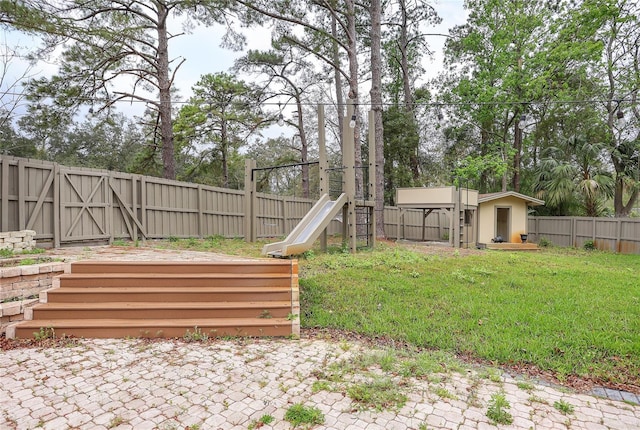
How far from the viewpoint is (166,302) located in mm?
3832

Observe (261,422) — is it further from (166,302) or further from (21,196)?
(21,196)

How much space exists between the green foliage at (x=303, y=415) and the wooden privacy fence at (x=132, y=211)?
5.78m

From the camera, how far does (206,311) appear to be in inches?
145

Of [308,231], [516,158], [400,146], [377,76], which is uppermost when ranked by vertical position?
[377,76]

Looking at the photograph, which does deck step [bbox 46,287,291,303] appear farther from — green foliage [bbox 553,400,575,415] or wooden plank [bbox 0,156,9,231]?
green foliage [bbox 553,400,575,415]

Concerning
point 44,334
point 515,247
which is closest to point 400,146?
point 515,247

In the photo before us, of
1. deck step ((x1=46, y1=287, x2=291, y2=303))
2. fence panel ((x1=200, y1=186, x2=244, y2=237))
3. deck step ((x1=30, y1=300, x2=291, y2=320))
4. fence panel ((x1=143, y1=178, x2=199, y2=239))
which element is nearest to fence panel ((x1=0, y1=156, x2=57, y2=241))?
fence panel ((x1=143, y1=178, x2=199, y2=239))

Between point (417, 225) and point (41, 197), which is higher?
point (41, 197)

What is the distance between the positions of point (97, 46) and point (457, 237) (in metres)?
12.8

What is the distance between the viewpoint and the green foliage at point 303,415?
2.02 metres

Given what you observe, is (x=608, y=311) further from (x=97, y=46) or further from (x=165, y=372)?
(x=97, y=46)

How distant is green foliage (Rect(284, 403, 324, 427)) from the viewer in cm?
202

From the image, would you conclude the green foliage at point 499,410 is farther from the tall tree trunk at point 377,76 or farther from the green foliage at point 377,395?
the tall tree trunk at point 377,76

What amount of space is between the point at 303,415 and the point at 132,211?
6971 mm
